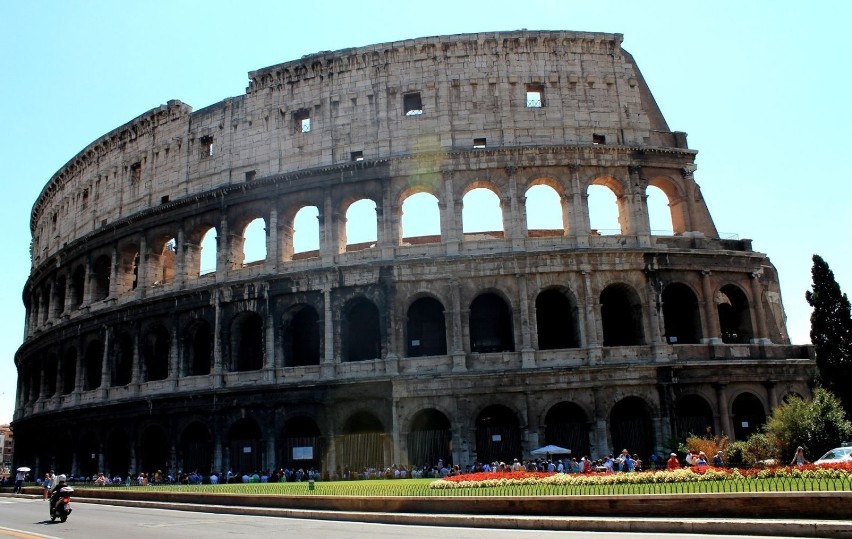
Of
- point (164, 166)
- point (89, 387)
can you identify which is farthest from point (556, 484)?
point (89, 387)

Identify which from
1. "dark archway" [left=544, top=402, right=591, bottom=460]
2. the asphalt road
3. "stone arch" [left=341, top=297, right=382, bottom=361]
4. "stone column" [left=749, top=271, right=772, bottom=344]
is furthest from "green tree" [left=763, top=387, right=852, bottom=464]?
"stone arch" [left=341, top=297, right=382, bottom=361]

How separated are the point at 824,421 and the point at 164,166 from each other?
104 feet

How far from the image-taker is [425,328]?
30.3 meters

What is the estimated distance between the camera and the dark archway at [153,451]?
33281mm

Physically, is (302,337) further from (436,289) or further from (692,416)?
(692,416)

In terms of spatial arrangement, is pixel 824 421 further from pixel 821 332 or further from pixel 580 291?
pixel 821 332

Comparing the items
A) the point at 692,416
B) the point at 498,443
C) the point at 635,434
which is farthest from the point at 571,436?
the point at 692,416

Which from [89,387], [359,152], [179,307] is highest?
[359,152]

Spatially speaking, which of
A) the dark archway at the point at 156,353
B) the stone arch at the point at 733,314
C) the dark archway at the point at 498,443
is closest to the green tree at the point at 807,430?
the stone arch at the point at 733,314

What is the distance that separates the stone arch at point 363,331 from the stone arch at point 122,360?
12.5 m

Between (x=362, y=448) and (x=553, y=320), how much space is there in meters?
9.77

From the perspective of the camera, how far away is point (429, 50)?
31.7 m

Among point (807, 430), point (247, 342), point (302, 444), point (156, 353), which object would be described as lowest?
point (807, 430)

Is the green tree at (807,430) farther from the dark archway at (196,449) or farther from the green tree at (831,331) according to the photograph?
the dark archway at (196,449)
